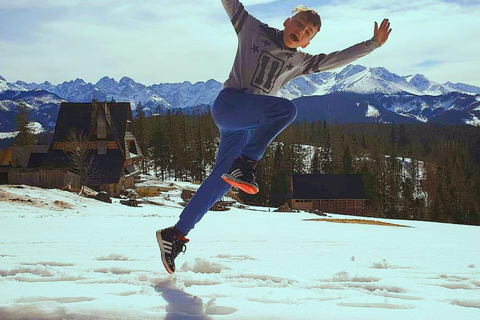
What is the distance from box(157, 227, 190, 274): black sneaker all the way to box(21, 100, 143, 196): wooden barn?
3088 centimetres

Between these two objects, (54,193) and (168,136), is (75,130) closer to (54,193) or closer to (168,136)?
(54,193)

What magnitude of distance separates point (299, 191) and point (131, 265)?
2187 inches

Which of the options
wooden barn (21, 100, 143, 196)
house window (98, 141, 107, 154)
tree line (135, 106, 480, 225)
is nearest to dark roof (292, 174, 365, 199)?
tree line (135, 106, 480, 225)

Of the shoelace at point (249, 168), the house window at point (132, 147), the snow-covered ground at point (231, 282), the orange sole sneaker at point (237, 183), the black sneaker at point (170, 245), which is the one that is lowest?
the snow-covered ground at point (231, 282)

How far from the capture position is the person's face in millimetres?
3199

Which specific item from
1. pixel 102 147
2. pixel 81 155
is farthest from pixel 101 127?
pixel 81 155

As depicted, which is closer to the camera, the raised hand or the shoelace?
the shoelace

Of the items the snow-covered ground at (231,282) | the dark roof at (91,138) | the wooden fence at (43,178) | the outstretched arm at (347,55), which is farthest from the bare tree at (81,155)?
the outstretched arm at (347,55)

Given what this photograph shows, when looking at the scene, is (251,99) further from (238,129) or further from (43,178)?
(43,178)

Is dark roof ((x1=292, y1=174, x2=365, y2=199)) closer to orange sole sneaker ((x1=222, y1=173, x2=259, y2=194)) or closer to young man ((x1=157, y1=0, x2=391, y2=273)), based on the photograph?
young man ((x1=157, y1=0, x2=391, y2=273))

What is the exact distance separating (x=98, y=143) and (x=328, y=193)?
32.4 metres

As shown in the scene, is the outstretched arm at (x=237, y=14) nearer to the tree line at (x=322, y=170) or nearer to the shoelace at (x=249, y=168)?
the shoelace at (x=249, y=168)

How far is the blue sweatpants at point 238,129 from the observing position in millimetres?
3119

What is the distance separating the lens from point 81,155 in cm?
3175
